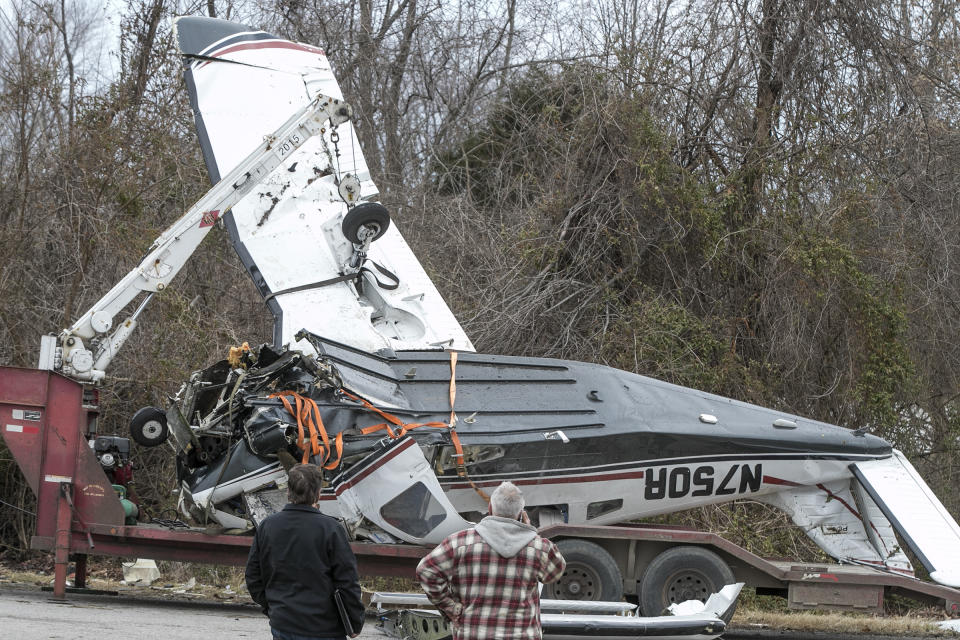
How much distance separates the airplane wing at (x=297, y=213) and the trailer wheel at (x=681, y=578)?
11.1ft

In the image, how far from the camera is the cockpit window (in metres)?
8.47

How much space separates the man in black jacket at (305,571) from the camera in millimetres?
4414

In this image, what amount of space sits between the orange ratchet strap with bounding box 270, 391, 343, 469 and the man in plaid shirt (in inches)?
171

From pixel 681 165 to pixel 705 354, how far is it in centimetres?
352

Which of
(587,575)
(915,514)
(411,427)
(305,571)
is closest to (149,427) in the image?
(411,427)

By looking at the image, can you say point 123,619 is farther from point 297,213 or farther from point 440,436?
point 297,213

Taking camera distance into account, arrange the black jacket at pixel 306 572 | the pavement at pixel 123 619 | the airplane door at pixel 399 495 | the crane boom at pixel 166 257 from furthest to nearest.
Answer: the crane boom at pixel 166 257
the airplane door at pixel 399 495
the pavement at pixel 123 619
the black jacket at pixel 306 572

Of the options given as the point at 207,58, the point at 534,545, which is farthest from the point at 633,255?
the point at 534,545

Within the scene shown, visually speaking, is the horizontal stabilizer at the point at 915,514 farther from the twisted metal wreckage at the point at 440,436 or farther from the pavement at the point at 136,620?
the pavement at the point at 136,620

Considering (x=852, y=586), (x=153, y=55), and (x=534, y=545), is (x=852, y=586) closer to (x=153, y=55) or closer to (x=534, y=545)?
(x=534, y=545)

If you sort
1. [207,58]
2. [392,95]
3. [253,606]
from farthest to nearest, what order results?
[392,95]
[207,58]
[253,606]

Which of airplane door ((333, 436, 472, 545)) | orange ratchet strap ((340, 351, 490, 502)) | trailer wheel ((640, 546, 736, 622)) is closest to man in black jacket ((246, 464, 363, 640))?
airplane door ((333, 436, 472, 545))

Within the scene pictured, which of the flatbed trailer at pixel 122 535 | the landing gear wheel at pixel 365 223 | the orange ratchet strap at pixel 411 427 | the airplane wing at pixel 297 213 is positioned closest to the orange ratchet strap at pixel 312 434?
the orange ratchet strap at pixel 411 427

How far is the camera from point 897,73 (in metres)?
15.2
